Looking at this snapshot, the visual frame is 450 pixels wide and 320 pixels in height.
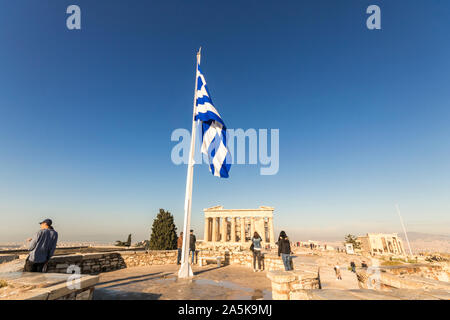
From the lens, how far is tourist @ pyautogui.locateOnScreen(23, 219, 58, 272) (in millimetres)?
4742

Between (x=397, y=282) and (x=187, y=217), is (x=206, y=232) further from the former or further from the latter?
(x=397, y=282)

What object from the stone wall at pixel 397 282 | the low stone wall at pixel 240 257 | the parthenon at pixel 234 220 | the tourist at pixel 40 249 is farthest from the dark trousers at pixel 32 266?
the parthenon at pixel 234 220

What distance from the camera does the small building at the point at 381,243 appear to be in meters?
50.8

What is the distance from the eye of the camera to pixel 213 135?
8.84m

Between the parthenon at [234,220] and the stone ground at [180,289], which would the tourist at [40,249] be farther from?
the parthenon at [234,220]

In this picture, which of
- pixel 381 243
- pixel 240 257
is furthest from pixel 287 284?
pixel 381 243

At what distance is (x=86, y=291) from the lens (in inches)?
161

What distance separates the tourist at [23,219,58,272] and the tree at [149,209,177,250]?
1670 centimetres

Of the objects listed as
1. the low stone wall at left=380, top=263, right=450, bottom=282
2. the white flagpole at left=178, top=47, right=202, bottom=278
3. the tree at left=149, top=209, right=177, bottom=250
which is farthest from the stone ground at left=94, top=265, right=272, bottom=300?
the tree at left=149, top=209, right=177, bottom=250

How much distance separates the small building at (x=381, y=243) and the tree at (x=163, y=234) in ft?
166

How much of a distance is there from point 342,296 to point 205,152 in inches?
262

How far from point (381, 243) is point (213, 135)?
204 ft
